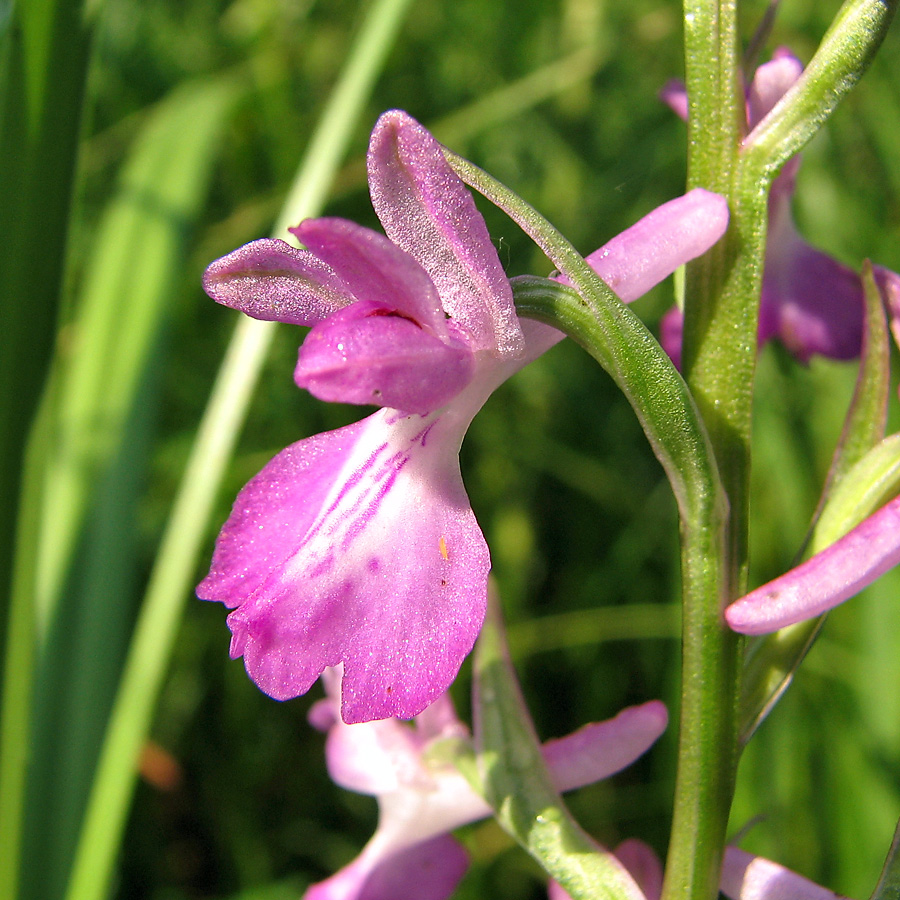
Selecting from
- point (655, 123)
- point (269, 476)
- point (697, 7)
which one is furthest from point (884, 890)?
point (655, 123)

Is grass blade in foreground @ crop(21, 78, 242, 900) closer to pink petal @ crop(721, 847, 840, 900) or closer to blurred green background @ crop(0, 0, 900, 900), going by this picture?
blurred green background @ crop(0, 0, 900, 900)

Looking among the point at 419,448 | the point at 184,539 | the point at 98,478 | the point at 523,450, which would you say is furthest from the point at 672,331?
the point at 523,450

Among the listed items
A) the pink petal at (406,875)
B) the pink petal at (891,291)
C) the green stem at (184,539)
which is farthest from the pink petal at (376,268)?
the green stem at (184,539)

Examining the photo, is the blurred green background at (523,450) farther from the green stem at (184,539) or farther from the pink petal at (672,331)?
→ the pink petal at (672,331)

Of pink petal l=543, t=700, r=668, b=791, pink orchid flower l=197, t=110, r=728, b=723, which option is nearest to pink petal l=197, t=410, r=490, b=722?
pink orchid flower l=197, t=110, r=728, b=723

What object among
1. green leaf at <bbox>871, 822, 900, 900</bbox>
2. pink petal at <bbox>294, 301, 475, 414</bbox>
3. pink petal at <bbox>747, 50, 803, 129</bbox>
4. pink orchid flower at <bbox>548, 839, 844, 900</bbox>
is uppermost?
pink petal at <bbox>747, 50, 803, 129</bbox>
